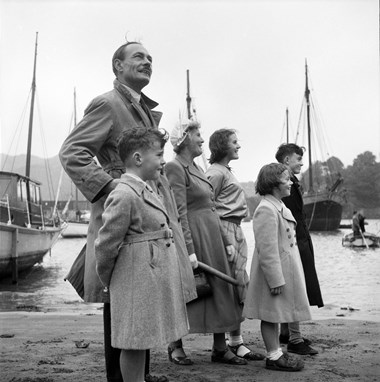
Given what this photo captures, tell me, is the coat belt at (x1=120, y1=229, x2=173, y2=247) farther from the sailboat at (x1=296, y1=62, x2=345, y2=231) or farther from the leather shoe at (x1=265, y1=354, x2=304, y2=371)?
the sailboat at (x1=296, y1=62, x2=345, y2=231)

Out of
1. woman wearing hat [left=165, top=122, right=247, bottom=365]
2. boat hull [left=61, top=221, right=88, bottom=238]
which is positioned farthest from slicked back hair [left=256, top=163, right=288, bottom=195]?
boat hull [left=61, top=221, right=88, bottom=238]

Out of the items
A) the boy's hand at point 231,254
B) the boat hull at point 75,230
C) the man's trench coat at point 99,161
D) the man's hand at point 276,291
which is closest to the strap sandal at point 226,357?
the man's hand at point 276,291

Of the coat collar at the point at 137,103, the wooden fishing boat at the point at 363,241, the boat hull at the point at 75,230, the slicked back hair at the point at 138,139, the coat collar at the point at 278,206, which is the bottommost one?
the boat hull at the point at 75,230

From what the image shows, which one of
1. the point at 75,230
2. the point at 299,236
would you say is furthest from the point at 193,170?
the point at 75,230

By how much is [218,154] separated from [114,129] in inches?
59.6

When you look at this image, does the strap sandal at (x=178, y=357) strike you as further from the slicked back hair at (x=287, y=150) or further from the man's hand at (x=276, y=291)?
the slicked back hair at (x=287, y=150)

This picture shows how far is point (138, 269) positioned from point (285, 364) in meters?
1.61

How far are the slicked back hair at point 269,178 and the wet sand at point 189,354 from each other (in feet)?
4.19

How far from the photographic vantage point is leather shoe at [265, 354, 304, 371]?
12.4 feet

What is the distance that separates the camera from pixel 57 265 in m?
21.8

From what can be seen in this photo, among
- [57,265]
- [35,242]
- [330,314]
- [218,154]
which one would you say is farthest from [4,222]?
[218,154]

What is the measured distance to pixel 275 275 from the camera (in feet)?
12.8

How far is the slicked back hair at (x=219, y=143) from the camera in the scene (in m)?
4.64

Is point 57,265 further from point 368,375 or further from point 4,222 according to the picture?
point 368,375
